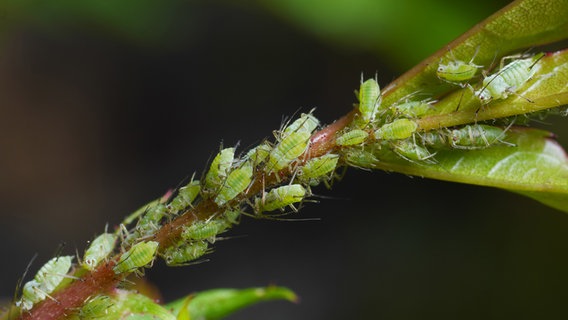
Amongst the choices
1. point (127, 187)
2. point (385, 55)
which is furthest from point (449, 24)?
point (127, 187)

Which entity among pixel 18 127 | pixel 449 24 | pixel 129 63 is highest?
pixel 449 24

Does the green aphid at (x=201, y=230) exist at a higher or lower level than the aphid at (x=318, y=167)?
lower

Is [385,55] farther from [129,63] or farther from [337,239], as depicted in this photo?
[129,63]

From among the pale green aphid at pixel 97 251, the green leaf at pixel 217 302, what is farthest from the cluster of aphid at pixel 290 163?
the green leaf at pixel 217 302

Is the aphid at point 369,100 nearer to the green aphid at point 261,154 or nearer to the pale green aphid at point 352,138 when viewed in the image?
the pale green aphid at point 352,138

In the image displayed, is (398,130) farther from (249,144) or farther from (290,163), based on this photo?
(249,144)
